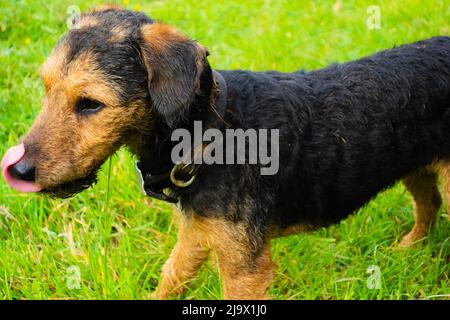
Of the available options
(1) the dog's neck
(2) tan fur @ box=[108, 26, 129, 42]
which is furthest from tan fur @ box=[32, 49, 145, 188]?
(1) the dog's neck

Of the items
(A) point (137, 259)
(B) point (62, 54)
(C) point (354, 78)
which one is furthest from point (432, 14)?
(B) point (62, 54)

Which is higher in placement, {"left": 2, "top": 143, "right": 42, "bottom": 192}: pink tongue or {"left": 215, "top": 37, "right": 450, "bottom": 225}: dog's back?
{"left": 215, "top": 37, "right": 450, "bottom": 225}: dog's back

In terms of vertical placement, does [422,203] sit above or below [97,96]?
below

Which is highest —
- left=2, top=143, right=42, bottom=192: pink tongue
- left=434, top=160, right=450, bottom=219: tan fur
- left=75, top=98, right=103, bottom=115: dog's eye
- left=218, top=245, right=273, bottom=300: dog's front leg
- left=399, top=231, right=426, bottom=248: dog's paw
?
left=75, top=98, right=103, bottom=115: dog's eye

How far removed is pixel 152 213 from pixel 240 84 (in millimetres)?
1465

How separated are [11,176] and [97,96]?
538mm

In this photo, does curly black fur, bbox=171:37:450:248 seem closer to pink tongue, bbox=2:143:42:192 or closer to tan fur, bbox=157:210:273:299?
tan fur, bbox=157:210:273:299

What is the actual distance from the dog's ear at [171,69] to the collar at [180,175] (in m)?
0.19

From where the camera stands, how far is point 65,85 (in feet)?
7.88

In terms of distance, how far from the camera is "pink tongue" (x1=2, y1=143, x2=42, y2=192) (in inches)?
94.0

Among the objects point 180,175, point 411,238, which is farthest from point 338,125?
point 411,238

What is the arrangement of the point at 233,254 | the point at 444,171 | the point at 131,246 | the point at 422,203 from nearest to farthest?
the point at 233,254 < the point at 444,171 < the point at 131,246 < the point at 422,203

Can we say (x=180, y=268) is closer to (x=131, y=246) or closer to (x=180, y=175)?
(x=131, y=246)

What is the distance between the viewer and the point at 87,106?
7.97ft
